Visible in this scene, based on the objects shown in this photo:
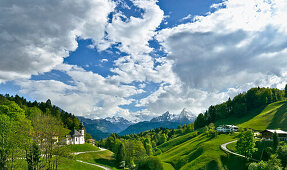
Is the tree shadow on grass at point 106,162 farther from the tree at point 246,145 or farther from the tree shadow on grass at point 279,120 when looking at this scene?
the tree shadow on grass at point 279,120

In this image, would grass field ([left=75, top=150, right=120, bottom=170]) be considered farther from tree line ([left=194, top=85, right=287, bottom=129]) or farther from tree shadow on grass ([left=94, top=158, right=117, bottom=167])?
tree line ([left=194, top=85, right=287, bottom=129])

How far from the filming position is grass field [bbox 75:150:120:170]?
257 ft

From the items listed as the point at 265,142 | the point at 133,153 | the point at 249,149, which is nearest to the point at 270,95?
the point at 265,142

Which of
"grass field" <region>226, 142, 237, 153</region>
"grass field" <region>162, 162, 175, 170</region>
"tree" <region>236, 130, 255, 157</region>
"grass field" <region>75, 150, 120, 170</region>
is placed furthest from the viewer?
"grass field" <region>75, 150, 120, 170</region>

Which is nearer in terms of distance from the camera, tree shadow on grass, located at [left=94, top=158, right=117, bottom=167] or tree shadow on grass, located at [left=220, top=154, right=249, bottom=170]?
tree shadow on grass, located at [left=220, top=154, right=249, bottom=170]

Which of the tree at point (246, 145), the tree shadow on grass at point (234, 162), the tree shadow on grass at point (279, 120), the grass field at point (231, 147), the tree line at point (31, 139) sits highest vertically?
the tree line at point (31, 139)

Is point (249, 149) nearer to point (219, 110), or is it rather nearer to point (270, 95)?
point (219, 110)

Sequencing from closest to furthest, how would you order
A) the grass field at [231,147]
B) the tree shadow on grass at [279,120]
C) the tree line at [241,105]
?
the grass field at [231,147]
the tree shadow on grass at [279,120]
the tree line at [241,105]

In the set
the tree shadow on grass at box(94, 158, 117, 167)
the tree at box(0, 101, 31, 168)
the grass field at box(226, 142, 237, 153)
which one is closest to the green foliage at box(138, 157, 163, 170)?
the tree shadow on grass at box(94, 158, 117, 167)

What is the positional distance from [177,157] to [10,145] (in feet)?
221

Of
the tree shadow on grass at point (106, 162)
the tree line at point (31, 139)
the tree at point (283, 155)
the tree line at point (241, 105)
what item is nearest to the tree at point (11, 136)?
the tree line at point (31, 139)

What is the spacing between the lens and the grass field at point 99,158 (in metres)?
78.4

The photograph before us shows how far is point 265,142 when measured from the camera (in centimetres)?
7288

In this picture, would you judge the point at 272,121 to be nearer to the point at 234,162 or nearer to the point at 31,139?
the point at 234,162
